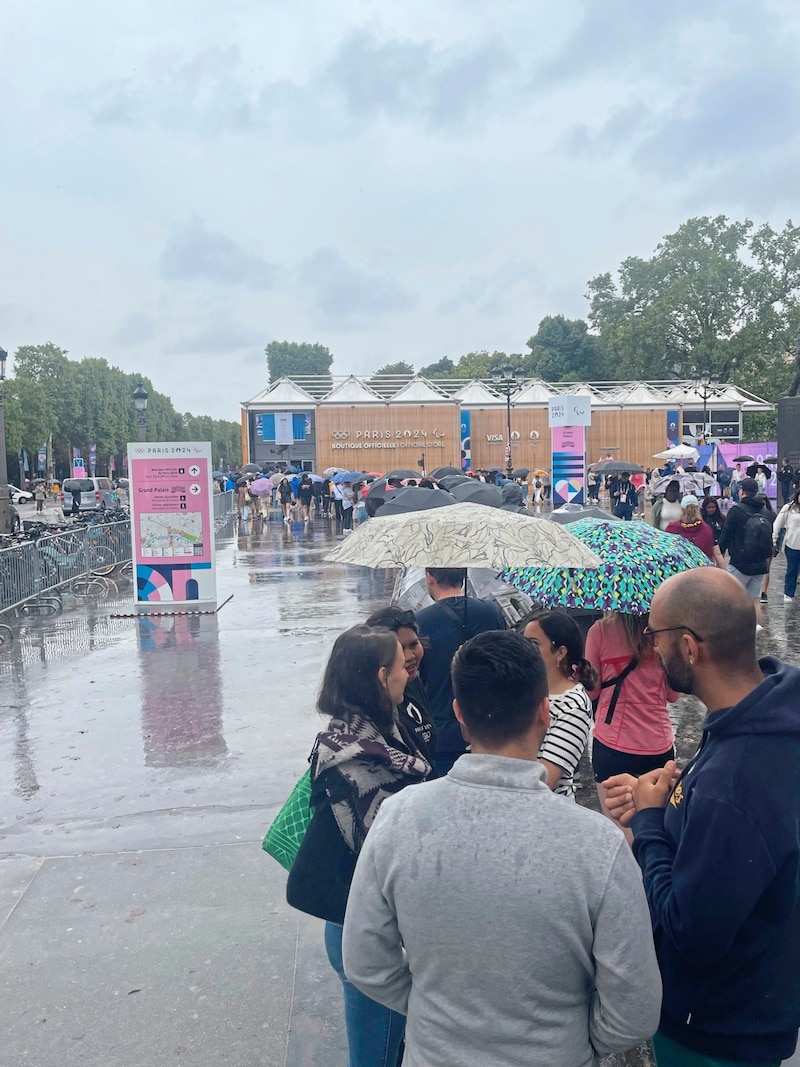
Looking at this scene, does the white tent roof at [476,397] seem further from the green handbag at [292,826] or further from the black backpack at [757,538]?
the green handbag at [292,826]

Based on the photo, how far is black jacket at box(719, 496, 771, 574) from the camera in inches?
437

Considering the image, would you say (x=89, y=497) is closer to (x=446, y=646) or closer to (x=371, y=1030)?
(x=446, y=646)

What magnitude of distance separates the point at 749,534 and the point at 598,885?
10.0 m

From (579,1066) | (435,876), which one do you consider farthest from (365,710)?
(579,1066)

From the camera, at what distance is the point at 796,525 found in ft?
42.4

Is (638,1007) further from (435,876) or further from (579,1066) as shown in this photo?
(435,876)

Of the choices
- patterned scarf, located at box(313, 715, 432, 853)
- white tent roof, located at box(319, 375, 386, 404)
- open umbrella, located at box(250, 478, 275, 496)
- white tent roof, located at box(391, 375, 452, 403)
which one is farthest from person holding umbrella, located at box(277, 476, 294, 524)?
patterned scarf, located at box(313, 715, 432, 853)

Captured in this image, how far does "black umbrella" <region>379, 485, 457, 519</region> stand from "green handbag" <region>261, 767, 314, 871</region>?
719cm

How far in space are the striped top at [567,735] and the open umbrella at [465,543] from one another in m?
0.91

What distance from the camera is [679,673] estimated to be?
226 cm

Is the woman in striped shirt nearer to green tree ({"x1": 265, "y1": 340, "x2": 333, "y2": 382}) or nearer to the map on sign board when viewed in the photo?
the map on sign board

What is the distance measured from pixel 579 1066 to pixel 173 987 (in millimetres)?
2568

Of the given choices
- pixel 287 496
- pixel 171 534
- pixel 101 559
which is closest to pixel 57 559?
pixel 101 559

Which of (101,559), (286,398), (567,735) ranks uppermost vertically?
(286,398)
